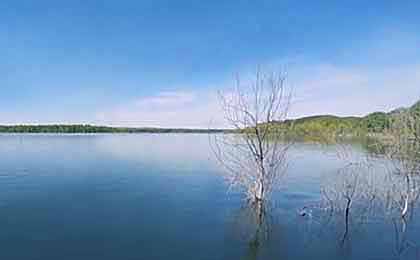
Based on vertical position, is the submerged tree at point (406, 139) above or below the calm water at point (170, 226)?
above

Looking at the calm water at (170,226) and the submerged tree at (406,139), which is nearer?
the calm water at (170,226)

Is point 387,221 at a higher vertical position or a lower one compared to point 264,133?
lower

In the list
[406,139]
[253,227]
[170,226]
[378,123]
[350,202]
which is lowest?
[253,227]

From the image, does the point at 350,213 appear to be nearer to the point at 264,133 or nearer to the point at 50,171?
the point at 264,133

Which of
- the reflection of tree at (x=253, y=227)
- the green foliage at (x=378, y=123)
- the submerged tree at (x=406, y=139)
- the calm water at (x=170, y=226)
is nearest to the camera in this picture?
the calm water at (x=170, y=226)

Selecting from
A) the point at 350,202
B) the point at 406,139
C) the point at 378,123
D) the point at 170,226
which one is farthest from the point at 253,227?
the point at 378,123

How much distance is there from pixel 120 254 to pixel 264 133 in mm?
8021

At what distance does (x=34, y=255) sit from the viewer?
959 cm

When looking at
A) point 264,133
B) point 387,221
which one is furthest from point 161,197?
point 387,221

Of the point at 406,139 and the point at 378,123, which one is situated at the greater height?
the point at 378,123

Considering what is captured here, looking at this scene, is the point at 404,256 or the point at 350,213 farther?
the point at 350,213

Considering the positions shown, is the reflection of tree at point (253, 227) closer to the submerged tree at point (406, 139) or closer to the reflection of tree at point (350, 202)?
the reflection of tree at point (350, 202)

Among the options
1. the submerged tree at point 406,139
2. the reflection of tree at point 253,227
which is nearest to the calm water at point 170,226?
the reflection of tree at point 253,227

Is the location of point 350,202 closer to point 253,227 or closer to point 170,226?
point 253,227
